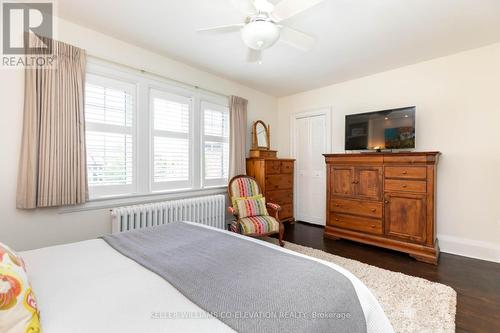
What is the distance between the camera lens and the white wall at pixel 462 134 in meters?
2.80

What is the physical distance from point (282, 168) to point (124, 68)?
2.86m

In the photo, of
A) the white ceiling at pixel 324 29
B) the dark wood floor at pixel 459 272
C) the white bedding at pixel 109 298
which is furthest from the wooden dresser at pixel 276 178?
the white bedding at pixel 109 298

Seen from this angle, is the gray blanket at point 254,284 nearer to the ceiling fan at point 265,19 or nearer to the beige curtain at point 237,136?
the ceiling fan at point 265,19

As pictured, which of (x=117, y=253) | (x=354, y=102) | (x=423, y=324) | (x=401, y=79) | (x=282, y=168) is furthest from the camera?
(x=282, y=168)

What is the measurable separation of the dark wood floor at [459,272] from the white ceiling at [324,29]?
2581mm

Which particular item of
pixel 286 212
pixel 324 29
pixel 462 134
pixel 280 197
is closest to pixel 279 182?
pixel 280 197

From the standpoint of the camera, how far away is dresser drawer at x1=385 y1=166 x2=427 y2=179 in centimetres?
282

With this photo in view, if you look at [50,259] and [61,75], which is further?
[61,75]

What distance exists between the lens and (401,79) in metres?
3.45

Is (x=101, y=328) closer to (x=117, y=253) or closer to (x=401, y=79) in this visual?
(x=117, y=253)

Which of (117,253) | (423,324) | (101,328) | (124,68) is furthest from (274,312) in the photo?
(124,68)

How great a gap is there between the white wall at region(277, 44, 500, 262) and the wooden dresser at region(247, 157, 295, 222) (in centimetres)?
198

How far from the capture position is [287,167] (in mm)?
4391

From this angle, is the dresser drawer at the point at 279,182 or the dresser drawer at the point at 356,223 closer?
the dresser drawer at the point at 356,223
